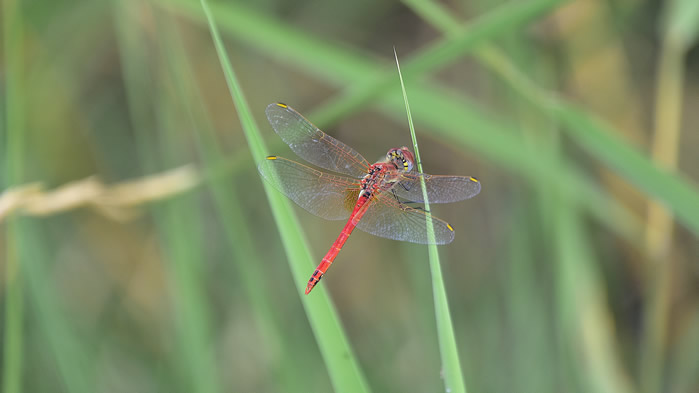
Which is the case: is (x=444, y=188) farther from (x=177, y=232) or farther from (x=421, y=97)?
(x=177, y=232)

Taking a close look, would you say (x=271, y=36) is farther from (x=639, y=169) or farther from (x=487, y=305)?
(x=487, y=305)

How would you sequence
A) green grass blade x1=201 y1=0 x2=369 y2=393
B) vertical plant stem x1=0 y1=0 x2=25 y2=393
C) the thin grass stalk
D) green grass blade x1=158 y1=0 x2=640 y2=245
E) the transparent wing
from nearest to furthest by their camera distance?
green grass blade x1=201 y1=0 x2=369 y2=393 → vertical plant stem x1=0 y1=0 x2=25 y2=393 → the transparent wing → green grass blade x1=158 y1=0 x2=640 y2=245 → the thin grass stalk

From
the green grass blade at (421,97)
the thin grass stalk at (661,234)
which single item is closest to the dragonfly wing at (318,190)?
the green grass blade at (421,97)

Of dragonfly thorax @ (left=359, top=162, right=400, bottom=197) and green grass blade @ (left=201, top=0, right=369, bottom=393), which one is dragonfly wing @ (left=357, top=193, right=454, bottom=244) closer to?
dragonfly thorax @ (left=359, top=162, right=400, bottom=197)

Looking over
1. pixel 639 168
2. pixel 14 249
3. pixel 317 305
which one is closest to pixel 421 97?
pixel 639 168

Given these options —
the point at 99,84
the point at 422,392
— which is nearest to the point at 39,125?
the point at 99,84

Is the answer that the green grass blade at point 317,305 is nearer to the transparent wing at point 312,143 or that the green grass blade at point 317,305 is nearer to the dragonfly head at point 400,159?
the transparent wing at point 312,143

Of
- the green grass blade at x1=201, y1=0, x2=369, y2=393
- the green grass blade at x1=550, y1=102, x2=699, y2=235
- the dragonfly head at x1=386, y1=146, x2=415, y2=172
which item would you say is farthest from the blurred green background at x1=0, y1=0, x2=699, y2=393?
the green grass blade at x1=201, y1=0, x2=369, y2=393

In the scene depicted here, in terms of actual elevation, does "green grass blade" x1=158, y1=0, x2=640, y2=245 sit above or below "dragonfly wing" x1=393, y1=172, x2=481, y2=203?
above
